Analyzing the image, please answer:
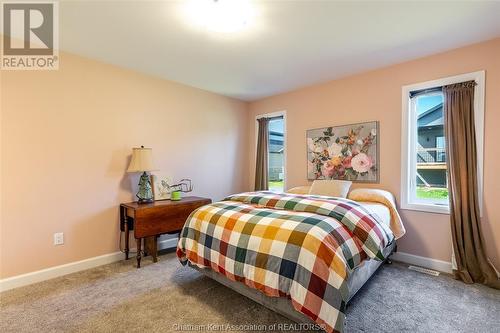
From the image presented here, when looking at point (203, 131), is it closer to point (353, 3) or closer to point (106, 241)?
point (106, 241)

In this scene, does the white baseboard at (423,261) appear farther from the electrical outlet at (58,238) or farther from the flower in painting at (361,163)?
the electrical outlet at (58,238)

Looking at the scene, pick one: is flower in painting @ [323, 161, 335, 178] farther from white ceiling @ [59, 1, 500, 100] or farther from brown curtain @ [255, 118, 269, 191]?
white ceiling @ [59, 1, 500, 100]

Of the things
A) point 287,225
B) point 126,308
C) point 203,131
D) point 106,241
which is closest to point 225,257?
point 287,225

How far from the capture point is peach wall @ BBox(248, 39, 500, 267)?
234cm

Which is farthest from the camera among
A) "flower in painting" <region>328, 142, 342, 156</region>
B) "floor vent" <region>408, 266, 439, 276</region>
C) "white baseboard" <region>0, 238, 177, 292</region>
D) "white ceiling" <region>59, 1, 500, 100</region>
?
"flower in painting" <region>328, 142, 342, 156</region>

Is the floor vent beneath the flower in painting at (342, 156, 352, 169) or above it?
beneath

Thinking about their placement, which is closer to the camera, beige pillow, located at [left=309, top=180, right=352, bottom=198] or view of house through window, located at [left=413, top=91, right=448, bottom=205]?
view of house through window, located at [left=413, top=91, right=448, bottom=205]

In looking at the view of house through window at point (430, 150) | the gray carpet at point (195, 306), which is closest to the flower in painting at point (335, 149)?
the view of house through window at point (430, 150)

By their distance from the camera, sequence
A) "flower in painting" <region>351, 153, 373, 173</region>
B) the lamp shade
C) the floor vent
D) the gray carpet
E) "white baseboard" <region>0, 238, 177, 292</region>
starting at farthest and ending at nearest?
"flower in painting" <region>351, 153, 373, 173</region> → the lamp shade → the floor vent → "white baseboard" <region>0, 238, 177, 292</region> → the gray carpet

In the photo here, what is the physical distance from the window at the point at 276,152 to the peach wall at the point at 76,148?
138 cm

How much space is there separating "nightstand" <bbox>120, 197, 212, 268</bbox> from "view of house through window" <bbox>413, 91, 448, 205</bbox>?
9.05 feet

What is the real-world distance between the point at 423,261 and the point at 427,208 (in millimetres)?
583

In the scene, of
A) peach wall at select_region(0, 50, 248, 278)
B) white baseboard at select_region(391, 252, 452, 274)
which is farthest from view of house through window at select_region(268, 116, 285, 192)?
white baseboard at select_region(391, 252, 452, 274)

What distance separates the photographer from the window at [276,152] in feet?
13.6
